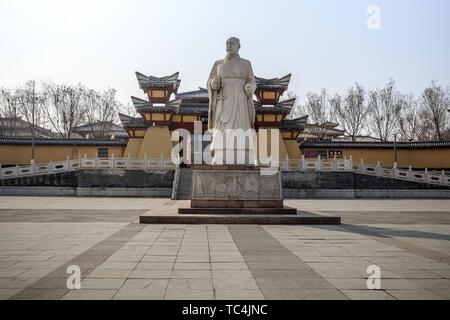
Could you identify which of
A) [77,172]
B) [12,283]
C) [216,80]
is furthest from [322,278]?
[77,172]

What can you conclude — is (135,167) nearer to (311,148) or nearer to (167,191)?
(167,191)

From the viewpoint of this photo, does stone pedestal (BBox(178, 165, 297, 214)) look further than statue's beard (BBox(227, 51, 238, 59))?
No

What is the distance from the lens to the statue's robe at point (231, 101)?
783cm

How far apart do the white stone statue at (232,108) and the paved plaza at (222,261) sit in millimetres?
2106

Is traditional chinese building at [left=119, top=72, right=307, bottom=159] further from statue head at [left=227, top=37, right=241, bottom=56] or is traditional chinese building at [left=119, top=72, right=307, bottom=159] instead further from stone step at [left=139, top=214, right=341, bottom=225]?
stone step at [left=139, top=214, right=341, bottom=225]

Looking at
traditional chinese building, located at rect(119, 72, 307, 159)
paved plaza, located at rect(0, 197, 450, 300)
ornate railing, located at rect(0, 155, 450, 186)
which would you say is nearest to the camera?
paved plaza, located at rect(0, 197, 450, 300)

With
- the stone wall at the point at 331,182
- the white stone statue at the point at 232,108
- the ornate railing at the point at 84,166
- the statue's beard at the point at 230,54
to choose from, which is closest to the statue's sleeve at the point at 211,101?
the white stone statue at the point at 232,108

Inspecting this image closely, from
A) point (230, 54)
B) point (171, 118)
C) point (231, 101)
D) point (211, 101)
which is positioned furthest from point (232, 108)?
point (171, 118)

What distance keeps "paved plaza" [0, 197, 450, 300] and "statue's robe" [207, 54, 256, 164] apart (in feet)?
8.17

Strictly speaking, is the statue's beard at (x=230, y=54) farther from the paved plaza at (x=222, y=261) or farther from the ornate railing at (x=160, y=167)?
the ornate railing at (x=160, y=167)

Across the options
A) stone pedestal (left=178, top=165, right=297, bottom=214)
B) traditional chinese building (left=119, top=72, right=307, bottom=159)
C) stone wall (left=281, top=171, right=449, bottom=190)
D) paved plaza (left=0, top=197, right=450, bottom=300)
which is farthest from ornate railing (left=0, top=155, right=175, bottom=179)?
paved plaza (left=0, top=197, right=450, bottom=300)

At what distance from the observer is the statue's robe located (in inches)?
308
